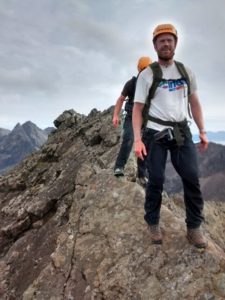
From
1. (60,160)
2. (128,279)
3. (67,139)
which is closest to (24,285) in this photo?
(128,279)

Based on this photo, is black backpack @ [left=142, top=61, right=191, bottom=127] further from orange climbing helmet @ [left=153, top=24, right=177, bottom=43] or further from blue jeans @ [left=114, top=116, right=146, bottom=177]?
blue jeans @ [left=114, top=116, right=146, bottom=177]

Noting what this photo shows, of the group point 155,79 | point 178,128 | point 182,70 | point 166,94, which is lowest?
point 178,128

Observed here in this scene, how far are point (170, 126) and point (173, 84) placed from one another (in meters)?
1.07

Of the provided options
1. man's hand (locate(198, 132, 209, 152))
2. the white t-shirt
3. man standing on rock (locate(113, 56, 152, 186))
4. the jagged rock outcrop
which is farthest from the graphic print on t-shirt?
man standing on rock (locate(113, 56, 152, 186))

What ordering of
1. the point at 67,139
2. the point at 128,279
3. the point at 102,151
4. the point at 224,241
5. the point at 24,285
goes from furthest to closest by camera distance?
1. the point at 67,139
2. the point at 102,151
3. the point at 224,241
4. the point at 24,285
5. the point at 128,279

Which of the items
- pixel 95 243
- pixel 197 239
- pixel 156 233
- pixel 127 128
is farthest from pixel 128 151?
pixel 197 239

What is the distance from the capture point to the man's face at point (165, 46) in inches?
392

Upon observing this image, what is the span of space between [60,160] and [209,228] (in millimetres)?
8347

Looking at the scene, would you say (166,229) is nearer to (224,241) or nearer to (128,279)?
(128,279)

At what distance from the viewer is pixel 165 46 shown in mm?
10031

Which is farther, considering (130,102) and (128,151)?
(128,151)

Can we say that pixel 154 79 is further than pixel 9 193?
No

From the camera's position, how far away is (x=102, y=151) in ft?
65.4

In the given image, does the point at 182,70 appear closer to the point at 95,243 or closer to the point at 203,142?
the point at 203,142
